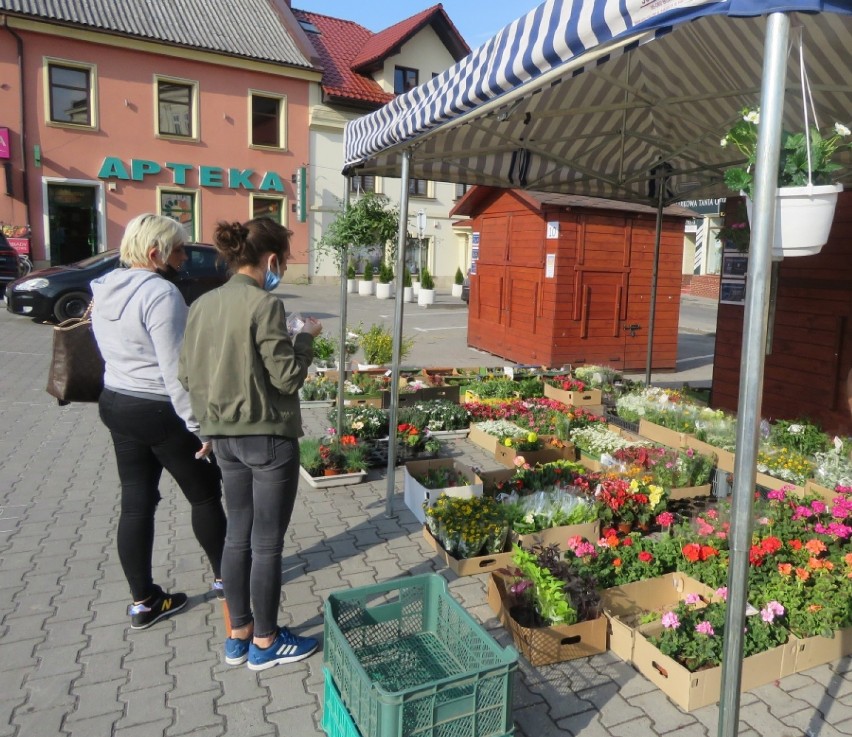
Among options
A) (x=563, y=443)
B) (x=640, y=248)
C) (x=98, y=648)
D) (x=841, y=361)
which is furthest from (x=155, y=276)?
(x=640, y=248)

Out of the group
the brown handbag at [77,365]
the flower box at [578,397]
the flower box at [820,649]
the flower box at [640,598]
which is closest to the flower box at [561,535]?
the flower box at [640,598]

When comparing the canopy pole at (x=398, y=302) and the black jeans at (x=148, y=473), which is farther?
the canopy pole at (x=398, y=302)

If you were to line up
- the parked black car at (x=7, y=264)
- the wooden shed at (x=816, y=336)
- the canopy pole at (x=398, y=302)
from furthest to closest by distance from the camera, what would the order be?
the parked black car at (x=7, y=264) < the wooden shed at (x=816, y=336) < the canopy pole at (x=398, y=302)

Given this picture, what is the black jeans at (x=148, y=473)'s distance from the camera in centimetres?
311

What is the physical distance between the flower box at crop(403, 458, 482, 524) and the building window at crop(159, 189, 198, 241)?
63.8 feet

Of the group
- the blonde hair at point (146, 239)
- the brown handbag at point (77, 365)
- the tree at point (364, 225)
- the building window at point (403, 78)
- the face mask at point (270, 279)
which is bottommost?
the brown handbag at point (77, 365)

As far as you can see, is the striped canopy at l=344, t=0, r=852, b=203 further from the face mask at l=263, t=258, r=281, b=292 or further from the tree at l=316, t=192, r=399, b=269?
the face mask at l=263, t=258, r=281, b=292

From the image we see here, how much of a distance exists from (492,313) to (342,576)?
8.66 metres

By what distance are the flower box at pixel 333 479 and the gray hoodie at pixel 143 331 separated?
256cm

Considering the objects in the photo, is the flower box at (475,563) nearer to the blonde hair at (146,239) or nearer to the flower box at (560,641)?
the flower box at (560,641)

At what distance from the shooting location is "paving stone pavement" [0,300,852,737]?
111 inches

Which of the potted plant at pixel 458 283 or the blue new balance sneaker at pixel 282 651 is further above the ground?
the potted plant at pixel 458 283

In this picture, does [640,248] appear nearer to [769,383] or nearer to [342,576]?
[769,383]

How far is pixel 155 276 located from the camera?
10.1ft
